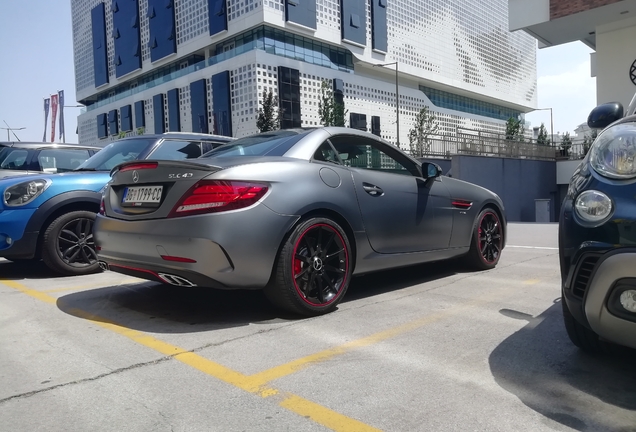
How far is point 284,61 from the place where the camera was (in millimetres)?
44312

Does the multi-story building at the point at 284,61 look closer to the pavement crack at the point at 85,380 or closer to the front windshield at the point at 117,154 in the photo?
the front windshield at the point at 117,154

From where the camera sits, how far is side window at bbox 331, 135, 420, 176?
4062 mm

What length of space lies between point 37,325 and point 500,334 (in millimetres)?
3154

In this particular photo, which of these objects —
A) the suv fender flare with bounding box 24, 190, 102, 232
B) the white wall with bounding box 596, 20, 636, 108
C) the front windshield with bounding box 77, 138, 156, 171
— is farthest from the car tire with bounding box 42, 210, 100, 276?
the white wall with bounding box 596, 20, 636, 108

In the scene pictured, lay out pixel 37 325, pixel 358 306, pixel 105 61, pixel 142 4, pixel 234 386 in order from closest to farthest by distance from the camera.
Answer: pixel 234 386 < pixel 37 325 < pixel 358 306 < pixel 142 4 < pixel 105 61

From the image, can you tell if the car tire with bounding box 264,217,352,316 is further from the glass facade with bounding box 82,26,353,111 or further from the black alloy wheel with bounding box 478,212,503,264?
the glass facade with bounding box 82,26,353,111

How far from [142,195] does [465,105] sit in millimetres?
73707

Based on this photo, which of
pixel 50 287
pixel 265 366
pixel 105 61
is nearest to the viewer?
pixel 265 366

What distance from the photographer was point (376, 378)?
2.41m

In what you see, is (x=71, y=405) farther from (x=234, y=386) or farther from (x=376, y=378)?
(x=376, y=378)

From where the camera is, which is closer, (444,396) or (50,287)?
(444,396)

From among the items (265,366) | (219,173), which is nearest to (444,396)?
(265,366)

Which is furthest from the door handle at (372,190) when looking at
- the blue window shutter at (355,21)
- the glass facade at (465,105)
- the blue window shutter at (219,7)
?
the glass facade at (465,105)

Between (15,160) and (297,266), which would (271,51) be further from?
(297,266)
